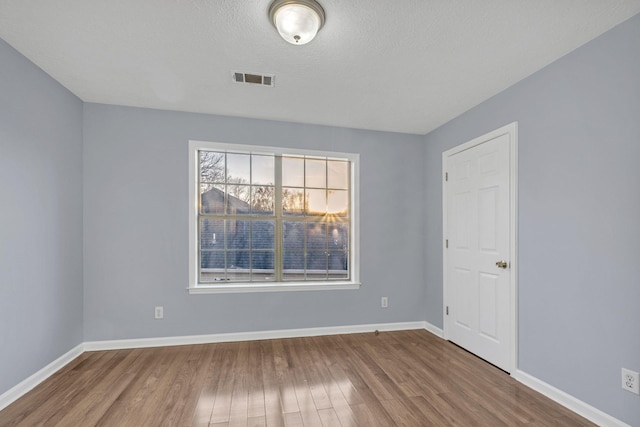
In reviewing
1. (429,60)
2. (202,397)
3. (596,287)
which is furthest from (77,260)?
(596,287)

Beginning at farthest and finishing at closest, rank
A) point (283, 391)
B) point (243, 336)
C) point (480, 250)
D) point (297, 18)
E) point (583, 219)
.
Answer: point (243, 336)
point (480, 250)
point (283, 391)
point (583, 219)
point (297, 18)

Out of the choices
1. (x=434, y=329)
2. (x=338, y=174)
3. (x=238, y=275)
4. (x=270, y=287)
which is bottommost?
(x=434, y=329)

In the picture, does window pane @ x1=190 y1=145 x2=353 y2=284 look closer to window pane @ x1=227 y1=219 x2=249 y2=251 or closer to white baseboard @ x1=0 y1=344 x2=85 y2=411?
window pane @ x1=227 y1=219 x2=249 y2=251

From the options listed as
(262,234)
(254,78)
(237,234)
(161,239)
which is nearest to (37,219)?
(161,239)

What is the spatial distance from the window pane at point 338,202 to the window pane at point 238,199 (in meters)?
1.03

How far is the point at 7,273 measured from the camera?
7.07 ft

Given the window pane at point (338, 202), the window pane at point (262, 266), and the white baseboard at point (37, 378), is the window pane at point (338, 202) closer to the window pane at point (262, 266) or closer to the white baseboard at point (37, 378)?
the window pane at point (262, 266)

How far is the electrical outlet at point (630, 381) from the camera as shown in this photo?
1784mm

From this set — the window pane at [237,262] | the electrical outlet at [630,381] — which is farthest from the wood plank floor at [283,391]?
the window pane at [237,262]

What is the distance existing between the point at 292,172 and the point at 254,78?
4.49 feet

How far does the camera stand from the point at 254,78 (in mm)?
2588

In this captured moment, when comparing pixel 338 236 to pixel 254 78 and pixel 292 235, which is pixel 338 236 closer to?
pixel 292 235

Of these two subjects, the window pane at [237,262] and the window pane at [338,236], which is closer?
the window pane at [237,262]

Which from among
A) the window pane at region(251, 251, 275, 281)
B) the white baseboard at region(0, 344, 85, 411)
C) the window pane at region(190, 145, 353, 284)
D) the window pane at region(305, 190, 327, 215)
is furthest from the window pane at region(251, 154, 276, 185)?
the white baseboard at region(0, 344, 85, 411)
